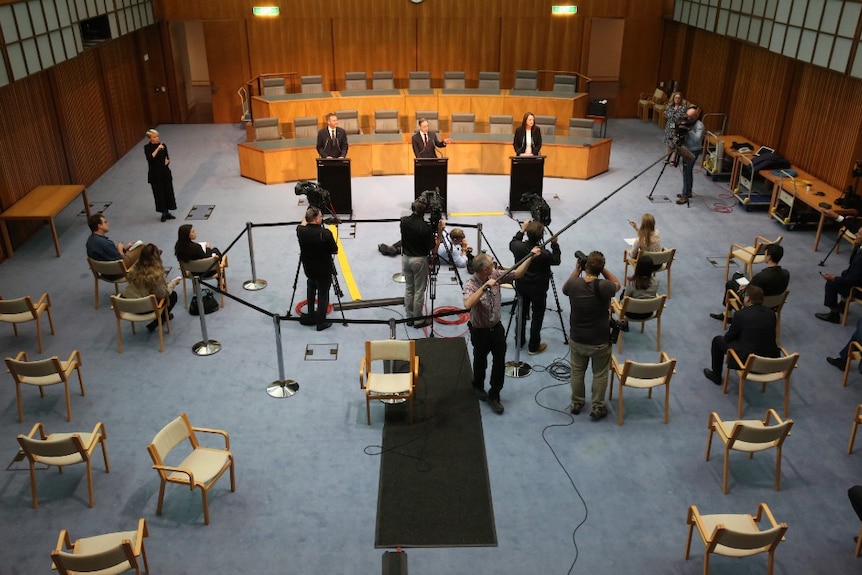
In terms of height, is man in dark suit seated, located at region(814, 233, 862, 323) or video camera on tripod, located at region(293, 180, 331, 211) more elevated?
video camera on tripod, located at region(293, 180, 331, 211)

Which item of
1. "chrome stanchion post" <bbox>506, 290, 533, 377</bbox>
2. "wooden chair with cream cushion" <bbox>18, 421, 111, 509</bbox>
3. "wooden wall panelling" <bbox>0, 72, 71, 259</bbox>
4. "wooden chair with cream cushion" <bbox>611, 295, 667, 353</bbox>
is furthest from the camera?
"wooden wall panelling" <bbox>0, 72, 71, 259</bbox>

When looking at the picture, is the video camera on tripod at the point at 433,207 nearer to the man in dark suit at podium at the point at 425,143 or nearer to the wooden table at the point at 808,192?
the man in dark suit at podium at the point at 425,143

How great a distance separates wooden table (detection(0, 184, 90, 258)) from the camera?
35.1 ft

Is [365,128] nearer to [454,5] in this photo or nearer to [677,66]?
[454,5]

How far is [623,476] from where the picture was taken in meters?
6.65

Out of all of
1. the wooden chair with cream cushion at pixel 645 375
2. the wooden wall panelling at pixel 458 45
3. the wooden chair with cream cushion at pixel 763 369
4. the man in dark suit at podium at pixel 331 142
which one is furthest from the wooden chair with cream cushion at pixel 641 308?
the wooden wall panelling at pixel 458 45

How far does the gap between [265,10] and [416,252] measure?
1083cm

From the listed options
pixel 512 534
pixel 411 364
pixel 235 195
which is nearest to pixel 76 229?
pixel 235 195

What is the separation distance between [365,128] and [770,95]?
8.18 meters

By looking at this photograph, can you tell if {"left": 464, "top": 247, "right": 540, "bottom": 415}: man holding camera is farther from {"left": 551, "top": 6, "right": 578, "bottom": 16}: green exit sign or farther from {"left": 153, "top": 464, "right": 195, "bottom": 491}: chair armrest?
{"left": 551, "top": 6, "right": 578, "bottom": 16}: green exit sign

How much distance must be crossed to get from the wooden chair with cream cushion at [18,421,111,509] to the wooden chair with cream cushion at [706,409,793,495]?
540 cm

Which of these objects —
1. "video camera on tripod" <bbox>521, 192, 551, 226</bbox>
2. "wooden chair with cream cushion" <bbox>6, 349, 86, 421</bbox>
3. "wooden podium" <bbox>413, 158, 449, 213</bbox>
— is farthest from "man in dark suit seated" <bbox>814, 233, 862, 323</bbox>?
"wooden chair with cream cushion" <bbox>6, 349, 86, 421</bbox>

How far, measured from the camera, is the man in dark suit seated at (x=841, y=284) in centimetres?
888

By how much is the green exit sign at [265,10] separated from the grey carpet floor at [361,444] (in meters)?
7.71
